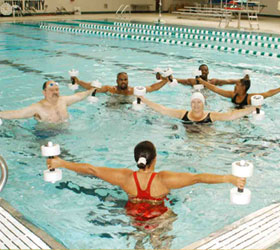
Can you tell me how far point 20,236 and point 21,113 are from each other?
2584mm

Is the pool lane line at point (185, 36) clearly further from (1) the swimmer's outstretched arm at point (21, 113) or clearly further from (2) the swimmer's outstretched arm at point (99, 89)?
(1) the swimmer's outstretched arm at point (21, 113)

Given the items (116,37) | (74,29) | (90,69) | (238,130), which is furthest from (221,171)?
(74,29)

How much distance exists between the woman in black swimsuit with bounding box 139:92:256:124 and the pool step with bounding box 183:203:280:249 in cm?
214

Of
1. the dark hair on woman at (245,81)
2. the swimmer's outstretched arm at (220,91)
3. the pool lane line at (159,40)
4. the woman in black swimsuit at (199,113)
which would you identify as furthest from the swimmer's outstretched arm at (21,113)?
the pool lane line at (159,40)

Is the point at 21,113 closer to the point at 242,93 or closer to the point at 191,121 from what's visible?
the point at 191,121

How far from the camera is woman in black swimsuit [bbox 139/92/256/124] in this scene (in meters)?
5.20

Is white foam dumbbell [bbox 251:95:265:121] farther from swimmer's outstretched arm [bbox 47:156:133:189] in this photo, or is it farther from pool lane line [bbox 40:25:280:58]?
pool lane line [bbox 40:25:280:58]

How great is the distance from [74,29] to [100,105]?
498 inches

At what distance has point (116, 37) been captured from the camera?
653 inches

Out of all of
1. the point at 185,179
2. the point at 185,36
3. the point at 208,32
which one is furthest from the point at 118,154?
the point at 208,32

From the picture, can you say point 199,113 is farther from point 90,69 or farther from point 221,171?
point 90,69

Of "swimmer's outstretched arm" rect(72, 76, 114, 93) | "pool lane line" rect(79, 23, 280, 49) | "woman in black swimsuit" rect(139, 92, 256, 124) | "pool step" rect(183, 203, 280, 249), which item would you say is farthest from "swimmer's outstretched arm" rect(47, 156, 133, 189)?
"pool lane line" rect(79, 23, 280, 49)

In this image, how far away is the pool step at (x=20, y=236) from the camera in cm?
279

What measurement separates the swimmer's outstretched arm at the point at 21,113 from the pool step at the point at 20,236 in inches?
81.6
